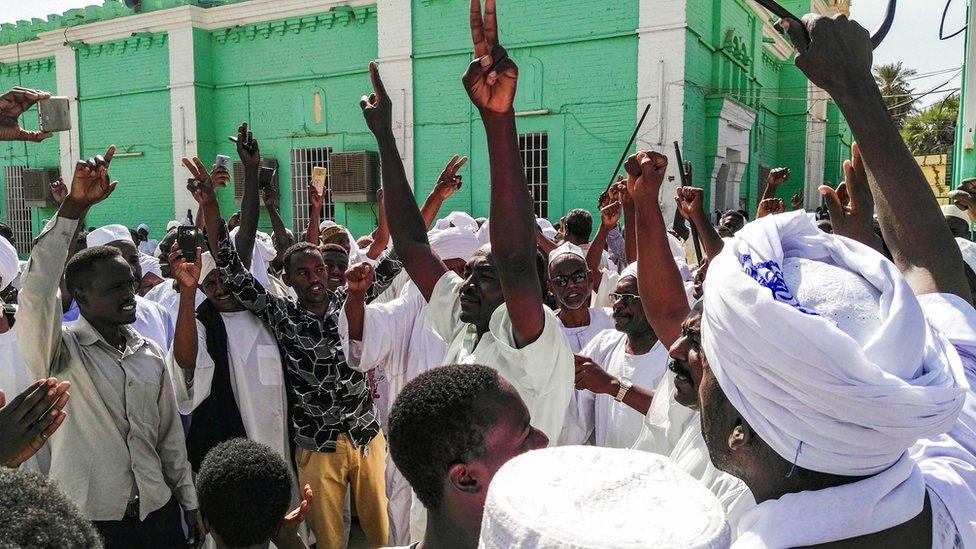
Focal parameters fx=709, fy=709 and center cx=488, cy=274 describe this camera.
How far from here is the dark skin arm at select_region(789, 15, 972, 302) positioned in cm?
163

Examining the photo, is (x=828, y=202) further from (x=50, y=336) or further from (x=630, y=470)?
(x=50, y=336)

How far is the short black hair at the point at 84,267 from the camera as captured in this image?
2.79 meters

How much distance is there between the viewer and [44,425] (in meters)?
1.85

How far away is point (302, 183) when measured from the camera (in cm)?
1548

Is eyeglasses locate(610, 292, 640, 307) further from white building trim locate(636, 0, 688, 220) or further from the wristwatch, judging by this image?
white building trim locate(636, 0, 688, 220)

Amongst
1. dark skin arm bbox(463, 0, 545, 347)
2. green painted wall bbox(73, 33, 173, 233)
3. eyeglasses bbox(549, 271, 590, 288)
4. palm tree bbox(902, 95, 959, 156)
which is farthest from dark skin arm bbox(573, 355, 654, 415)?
palm tree bbox(902, 95, 959, 156)

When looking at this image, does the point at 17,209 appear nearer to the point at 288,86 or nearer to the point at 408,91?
the point at 288,86

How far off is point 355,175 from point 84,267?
11.9 meters

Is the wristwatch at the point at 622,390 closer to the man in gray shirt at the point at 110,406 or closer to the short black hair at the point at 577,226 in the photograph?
the man in gray shirt at the point at 110,406

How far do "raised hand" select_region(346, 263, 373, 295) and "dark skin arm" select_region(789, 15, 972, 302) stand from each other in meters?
1.99

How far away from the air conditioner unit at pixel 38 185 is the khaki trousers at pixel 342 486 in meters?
17.2

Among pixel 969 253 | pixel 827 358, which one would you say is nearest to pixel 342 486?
pixel 827 358

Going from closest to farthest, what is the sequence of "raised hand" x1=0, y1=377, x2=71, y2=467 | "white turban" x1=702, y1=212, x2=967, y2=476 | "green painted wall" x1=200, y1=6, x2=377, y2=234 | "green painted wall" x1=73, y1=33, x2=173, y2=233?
1. "white turban" x1=702, y1=212, x2=967, y2=476
2. "raised hand" x1=0, y1=377, x2=71, y2=467
3. "green painted wall" x1=200, y1=6, x2=377, y2=234
4. "green painted wall" x1=73, y1=33, x2=173, y2=233

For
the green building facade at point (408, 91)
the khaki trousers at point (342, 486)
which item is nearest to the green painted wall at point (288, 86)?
the green building facade at point (408, 91)
